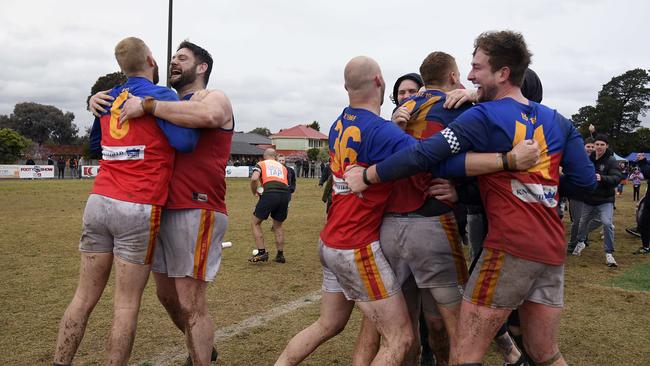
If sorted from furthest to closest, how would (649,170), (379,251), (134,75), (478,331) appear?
1. (649,170)
2. (134,75)
3. (379,251)
4. (478,331)

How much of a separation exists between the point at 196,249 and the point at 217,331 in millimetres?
1844

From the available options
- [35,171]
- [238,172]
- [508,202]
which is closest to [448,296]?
[508,202]

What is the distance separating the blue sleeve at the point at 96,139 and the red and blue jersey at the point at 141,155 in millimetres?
484

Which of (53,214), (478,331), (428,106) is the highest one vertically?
(428,106)

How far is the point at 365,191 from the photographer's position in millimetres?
3014

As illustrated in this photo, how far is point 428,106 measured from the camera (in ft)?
10.7

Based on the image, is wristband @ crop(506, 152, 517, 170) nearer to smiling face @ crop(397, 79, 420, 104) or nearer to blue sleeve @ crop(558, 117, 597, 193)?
blue sleeve @ crop(558, 117, 597, 193)

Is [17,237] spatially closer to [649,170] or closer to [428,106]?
[428,106]

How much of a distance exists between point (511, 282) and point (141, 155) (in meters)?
2.41

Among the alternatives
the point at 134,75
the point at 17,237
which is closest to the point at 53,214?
the point at 17,237

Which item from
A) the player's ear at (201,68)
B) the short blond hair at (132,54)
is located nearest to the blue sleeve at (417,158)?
the player's ear at (201,68)

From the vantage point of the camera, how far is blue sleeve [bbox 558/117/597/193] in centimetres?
284

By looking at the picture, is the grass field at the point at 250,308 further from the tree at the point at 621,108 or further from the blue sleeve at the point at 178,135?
the tree at the point at 621,108

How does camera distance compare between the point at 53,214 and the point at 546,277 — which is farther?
the point at 53,214
